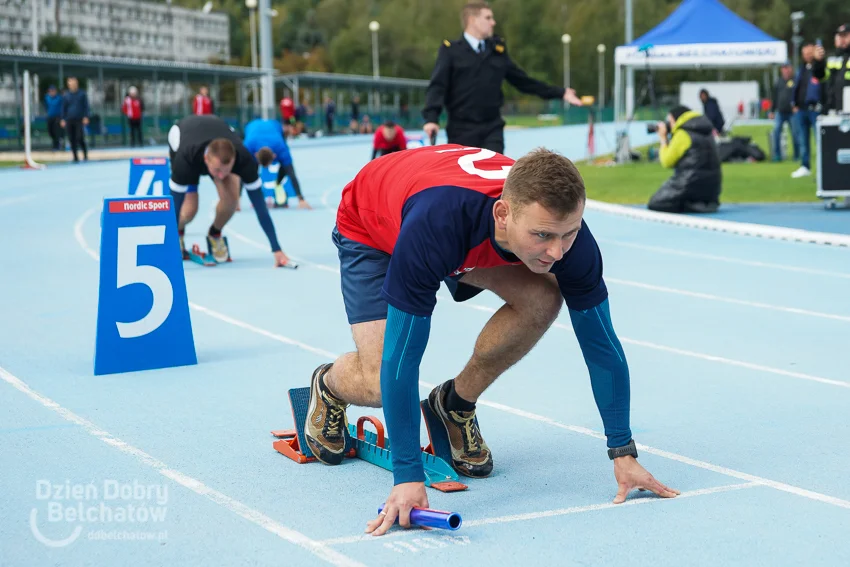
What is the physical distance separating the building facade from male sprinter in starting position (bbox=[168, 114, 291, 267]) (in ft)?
282

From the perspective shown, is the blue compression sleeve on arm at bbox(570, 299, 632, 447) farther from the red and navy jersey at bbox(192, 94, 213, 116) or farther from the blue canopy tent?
the red and navy jersey at bbox(192, 94, 213, 116)

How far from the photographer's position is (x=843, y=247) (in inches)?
460

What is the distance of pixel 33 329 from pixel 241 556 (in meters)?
4.95

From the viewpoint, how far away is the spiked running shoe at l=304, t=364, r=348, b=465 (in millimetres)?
4801

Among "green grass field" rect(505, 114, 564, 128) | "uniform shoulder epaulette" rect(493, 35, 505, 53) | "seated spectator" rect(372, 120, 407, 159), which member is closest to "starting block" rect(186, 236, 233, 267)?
"uniform shoulder epaulette" rect(493, 35, 505, 53)

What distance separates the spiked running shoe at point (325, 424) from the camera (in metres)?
4.80

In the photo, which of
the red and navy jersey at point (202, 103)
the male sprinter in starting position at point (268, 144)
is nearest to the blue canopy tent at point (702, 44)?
the male sprinter in starting position at point (268, 144)

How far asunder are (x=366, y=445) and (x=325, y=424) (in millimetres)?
225

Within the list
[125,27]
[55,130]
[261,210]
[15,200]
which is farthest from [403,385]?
[125,27]

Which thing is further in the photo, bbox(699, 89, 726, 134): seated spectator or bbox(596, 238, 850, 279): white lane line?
bbox(699, 89, 726, 134): seated spectator

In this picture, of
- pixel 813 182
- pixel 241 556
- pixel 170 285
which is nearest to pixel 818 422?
pixel 241 556

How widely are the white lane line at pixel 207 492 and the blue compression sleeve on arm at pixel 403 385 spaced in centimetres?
34

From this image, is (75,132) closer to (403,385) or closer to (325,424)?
(325,424)

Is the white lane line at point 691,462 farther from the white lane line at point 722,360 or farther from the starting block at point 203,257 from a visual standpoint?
the starting block at point 203,257
